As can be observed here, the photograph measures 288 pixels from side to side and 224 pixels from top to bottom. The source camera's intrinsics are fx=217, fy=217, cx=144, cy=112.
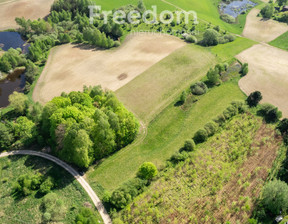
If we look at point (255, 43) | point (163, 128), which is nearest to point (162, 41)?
point (255, 43)

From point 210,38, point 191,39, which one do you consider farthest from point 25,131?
point 210,38

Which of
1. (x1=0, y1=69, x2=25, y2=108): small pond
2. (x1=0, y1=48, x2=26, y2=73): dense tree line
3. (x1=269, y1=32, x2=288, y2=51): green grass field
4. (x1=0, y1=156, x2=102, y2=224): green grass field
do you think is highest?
(x1=269, y1=32, x2=288, y2=51): green grass field

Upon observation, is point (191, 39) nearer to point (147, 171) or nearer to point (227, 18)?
point (227, 18)

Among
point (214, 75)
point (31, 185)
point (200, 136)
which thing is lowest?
point (31, 185)

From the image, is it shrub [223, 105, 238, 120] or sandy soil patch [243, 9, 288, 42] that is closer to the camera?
shrub [223, 105, 238, 120]

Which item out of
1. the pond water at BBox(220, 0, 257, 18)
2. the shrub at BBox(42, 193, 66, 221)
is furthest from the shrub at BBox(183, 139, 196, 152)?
the pond water at BBox(220, 0, 257, 18)

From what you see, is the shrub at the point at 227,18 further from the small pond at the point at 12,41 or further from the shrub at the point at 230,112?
the small pond at the point at 12,41

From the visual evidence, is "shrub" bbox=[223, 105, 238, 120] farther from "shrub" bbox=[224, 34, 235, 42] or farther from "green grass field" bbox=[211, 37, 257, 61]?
"shrub" bbox=[224, 34, 235, 42]
